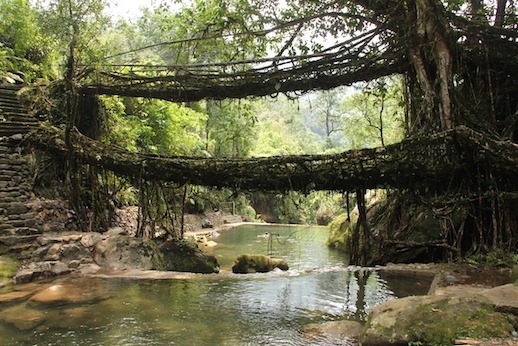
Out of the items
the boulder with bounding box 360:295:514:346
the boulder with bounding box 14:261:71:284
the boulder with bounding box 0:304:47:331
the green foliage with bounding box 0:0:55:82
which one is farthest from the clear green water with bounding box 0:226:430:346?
the green foliage with bounding box 0:0:55:82

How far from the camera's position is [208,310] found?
520 centimetres

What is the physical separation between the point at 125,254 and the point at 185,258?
5.33 ft

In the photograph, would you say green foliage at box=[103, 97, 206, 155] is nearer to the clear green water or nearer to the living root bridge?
the living root bridge

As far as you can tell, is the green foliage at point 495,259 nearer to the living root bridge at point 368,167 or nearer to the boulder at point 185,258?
the living root bridge at point 368,167

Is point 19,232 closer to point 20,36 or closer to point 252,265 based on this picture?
point 252,265

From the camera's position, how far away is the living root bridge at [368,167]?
198 inches

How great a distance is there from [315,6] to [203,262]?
598 cm

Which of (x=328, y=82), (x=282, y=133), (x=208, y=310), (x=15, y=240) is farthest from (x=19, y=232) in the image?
(x=282, y=133)

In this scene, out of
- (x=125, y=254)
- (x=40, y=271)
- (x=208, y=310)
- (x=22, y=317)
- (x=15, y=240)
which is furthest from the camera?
(x=125, y=254)

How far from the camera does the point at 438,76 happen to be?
592cm

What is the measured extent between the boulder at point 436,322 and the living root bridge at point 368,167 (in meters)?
2.18

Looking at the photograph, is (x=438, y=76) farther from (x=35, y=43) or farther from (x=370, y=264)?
(x=35, y=43)

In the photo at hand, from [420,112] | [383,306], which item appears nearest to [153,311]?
[383,306]

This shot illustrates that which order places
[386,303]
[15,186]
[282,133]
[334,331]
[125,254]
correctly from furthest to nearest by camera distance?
[282,133] → [15,186] → [125,254] → [334,331] → [386,303]
